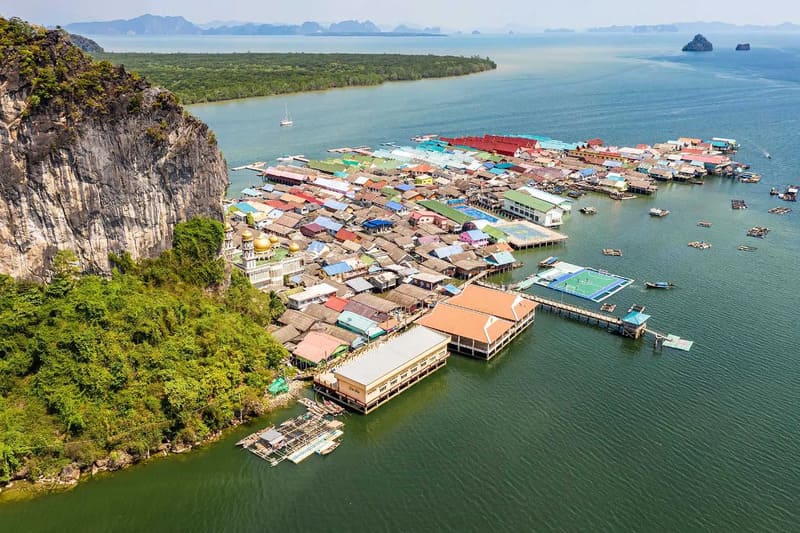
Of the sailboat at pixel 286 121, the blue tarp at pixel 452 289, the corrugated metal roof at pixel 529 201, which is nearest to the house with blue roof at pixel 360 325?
the blue tarp at pixel 452 289

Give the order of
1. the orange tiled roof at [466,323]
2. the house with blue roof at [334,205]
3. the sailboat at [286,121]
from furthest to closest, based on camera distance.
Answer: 1. the sailboat at [286,121]
2. the house with blue roof at [334,205]
3. the orange tiled roof at [466,323]

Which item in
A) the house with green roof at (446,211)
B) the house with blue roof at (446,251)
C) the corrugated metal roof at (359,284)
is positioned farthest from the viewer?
the house with green roof at (446,211)

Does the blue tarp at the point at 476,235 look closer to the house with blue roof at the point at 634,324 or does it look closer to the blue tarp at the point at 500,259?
the blue tarp at the point at 500,259

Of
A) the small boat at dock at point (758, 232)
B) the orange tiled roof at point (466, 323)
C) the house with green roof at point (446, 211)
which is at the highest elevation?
the house with green roof at point (446, 211)

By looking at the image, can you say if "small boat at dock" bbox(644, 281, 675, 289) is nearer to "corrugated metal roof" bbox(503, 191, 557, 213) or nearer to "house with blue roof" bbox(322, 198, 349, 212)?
"corrugated metal roof" bbox(503, 191, 557, 213)

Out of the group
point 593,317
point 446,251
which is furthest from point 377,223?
point 593,317

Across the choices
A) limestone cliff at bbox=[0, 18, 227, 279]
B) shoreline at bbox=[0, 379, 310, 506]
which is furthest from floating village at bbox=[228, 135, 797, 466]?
limestone cliff at bbox=[0, 18, 227, 279]
